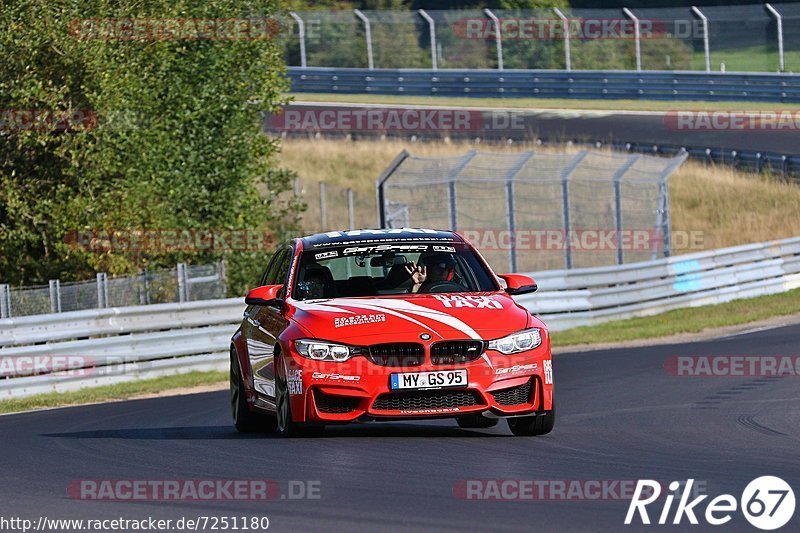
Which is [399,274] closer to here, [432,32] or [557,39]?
[432,32]

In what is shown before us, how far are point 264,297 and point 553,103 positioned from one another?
119 ft

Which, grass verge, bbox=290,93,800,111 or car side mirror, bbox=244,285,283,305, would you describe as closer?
car side mirror, bbox=244,285,283,305

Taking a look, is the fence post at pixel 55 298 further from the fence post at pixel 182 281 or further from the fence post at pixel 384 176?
the fence post at pixel 384 176

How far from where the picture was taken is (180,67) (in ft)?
86.9

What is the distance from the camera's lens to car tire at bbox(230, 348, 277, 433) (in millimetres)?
11812

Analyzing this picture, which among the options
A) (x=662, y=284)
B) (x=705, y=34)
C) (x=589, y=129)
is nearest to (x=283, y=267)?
(x=662, y=284)

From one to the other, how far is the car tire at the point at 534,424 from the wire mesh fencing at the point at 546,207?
47.8 feet

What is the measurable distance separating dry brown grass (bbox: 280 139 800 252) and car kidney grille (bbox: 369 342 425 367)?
25279 millimetres

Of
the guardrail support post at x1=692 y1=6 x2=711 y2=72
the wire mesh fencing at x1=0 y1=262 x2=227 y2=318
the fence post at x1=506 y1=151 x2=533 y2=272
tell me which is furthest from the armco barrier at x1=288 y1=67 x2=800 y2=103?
the wire mesh fencing at x1=0 y1=262 x2=227 y2=318

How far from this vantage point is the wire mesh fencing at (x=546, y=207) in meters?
26.6
